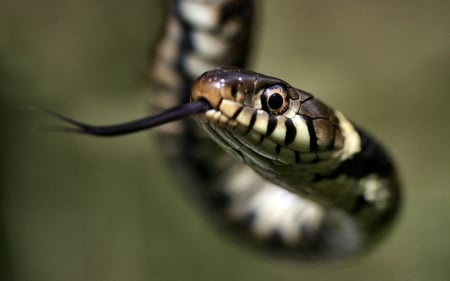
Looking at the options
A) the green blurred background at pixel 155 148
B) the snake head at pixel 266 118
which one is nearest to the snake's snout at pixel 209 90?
the snake head at pixel 266 118

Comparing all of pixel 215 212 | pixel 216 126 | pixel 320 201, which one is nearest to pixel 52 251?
pixel 215 212

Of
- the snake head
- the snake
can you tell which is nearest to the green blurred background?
the snake

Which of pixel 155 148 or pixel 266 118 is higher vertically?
pixel 266 118

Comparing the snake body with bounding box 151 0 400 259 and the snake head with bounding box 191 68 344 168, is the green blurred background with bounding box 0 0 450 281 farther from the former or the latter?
the snake head with bounding box 191 68 344 168

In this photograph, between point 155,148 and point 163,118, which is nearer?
point 163,118

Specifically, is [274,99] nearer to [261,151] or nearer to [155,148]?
[261,151]

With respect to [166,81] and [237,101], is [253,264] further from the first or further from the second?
[237,101]

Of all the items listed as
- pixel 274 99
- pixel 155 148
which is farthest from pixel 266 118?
pixel 155 148
